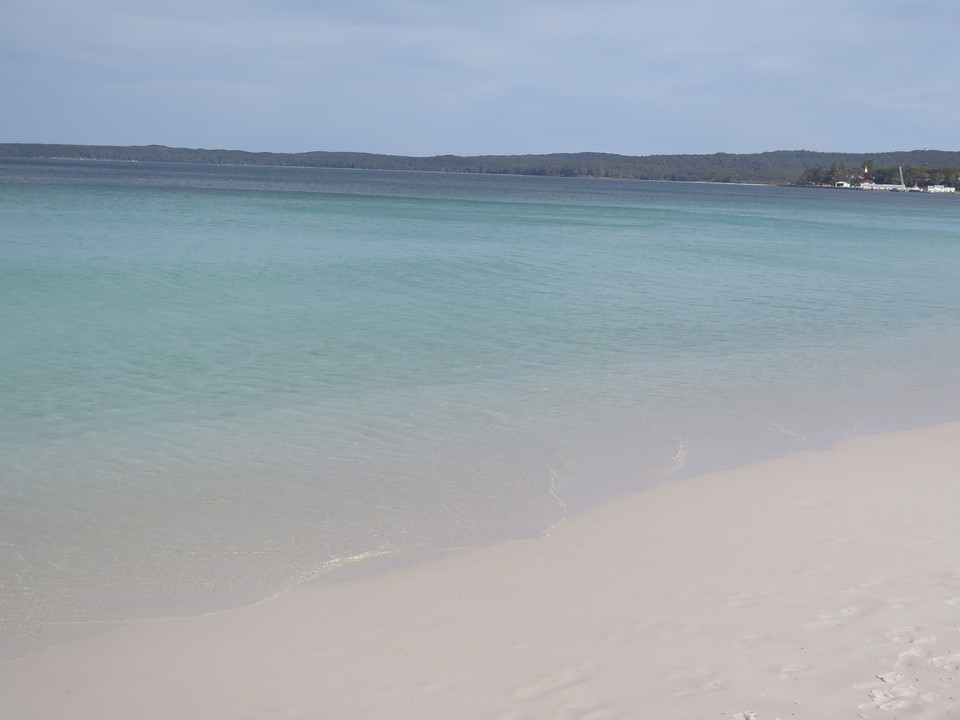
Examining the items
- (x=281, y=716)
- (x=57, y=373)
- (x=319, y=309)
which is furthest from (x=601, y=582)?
(x=319, y=309)

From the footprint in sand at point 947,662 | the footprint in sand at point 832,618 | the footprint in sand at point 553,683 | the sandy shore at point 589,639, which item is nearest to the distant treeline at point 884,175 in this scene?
the sandy shore at point 589,639

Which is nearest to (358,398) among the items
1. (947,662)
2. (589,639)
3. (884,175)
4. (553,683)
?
(589,639)

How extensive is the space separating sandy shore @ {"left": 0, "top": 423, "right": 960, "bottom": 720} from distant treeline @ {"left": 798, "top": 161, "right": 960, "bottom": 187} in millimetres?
171299

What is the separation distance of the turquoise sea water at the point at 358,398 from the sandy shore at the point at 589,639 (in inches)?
17.4

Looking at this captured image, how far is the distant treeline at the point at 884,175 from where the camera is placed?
160075 millimetres

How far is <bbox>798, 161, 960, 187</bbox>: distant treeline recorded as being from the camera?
160075 millimetres

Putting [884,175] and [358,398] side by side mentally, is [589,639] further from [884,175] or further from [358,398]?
[884,175]

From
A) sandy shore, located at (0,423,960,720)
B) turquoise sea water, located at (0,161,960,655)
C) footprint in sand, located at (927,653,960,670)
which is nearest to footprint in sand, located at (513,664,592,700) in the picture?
sandy shore, located at (0,423,960,720)

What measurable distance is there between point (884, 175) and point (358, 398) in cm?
18651

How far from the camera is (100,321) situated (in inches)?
499

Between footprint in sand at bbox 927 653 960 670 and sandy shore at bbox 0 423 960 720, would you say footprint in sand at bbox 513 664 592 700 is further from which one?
footprint in sand at bbox 927 653 960 670

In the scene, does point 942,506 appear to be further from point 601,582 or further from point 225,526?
point 225,526

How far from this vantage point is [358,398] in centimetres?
879

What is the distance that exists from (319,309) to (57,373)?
540 centimetres
